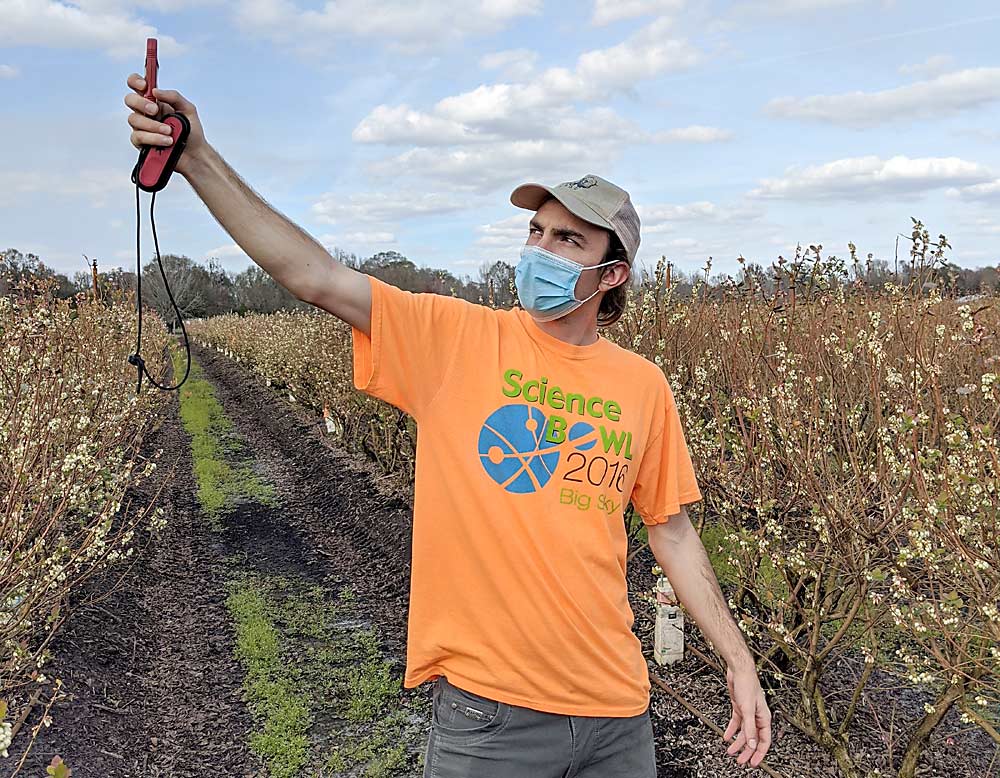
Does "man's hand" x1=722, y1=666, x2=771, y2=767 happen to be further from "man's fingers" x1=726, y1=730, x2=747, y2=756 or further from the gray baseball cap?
the gray baseball cap

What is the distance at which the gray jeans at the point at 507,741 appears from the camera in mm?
1863

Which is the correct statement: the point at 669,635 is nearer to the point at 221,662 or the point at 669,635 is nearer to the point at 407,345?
the point at 221,662

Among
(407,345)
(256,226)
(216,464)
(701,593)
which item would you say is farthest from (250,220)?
(216,464)

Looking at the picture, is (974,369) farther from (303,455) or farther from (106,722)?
(303,455)

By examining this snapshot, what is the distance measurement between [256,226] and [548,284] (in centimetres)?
75

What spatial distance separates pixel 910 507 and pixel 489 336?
1.94 metres

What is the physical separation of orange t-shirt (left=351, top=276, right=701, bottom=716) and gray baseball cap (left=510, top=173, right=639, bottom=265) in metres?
0.33

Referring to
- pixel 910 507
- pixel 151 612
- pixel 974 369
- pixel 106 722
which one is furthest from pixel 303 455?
pixel 910 507

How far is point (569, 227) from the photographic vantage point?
2.20 m

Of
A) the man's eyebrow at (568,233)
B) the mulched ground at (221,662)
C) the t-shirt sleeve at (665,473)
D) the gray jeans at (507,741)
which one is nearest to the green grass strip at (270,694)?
the mulched ground at (221,662)

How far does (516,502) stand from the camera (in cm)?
193

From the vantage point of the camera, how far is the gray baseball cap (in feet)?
6.93

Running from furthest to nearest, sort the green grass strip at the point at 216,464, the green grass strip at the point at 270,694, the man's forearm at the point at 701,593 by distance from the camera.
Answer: the green grass strip at the point at 216,464 → the green grass strip at the point at 270,694 → the man's forearm at the point at 701,593

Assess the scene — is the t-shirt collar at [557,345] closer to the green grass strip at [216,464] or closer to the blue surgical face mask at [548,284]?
the blue surgical face mask at [548,284]
